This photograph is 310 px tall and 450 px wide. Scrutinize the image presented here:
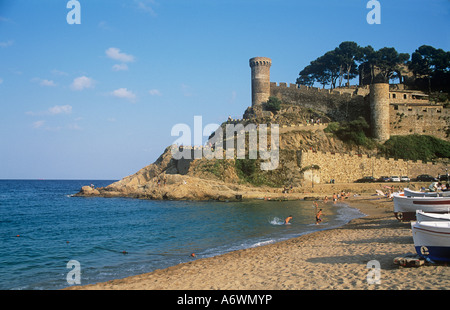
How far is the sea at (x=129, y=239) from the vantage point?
442 inches

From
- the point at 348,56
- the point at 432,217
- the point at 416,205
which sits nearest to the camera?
the point at 432,217

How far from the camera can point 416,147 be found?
43.3m

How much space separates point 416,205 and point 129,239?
12160 millimetres

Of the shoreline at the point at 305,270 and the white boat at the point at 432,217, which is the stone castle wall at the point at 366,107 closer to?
the shoreline at the point at 305,270

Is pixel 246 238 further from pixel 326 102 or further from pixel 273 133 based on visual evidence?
pixel 326 102

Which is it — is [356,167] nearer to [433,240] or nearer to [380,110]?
[380,110]

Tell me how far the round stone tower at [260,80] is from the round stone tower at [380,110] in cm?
1434

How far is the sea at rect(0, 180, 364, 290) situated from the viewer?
11234mm

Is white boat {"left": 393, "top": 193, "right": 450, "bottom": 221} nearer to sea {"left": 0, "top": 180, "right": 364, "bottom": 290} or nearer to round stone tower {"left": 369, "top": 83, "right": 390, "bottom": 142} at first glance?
sea {"left": 0, "top": 180, "right": 364, "bottom": 290}
